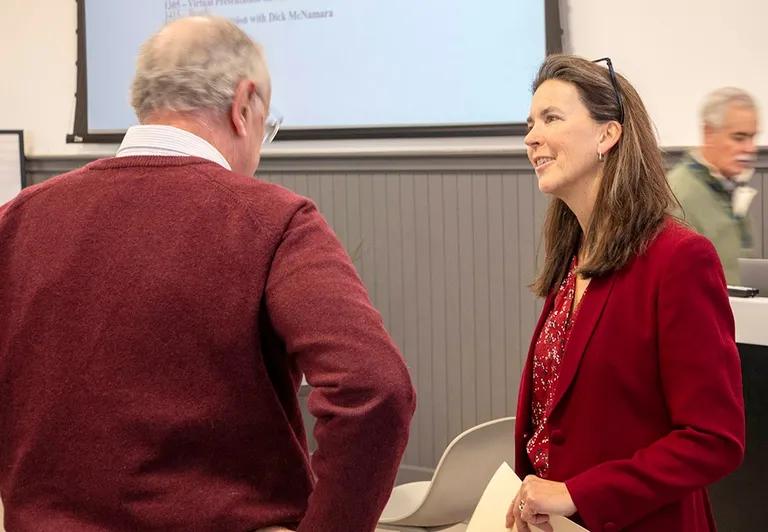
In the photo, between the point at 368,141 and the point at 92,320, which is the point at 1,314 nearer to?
the point at 92,320

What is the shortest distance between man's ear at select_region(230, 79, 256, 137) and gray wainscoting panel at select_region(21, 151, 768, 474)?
2886mm

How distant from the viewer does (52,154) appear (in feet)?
17.7

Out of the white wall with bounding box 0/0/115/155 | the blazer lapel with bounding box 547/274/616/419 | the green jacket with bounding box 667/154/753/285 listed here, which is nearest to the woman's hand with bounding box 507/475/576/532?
the blazer lapel with bounding box 547/274/616/419

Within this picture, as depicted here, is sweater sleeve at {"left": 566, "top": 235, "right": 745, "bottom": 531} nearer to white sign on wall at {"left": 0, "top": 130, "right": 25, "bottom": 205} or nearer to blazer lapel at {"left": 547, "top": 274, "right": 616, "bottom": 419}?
blazer lapel at {"left": 547, "top": 274, "right": 616, "bottom": 419}

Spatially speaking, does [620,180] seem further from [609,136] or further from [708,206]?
[708,206]

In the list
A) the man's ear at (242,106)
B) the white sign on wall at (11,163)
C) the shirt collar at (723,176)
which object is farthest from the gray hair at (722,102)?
the white sign on wall at (11,163)

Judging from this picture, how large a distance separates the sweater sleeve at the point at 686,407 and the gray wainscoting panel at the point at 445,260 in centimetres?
263

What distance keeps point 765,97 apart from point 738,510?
5.55 ft

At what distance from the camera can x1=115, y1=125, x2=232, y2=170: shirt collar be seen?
137 centimetres

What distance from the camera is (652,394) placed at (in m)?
1.62

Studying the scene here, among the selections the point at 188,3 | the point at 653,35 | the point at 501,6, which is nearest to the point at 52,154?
the point at 188,3

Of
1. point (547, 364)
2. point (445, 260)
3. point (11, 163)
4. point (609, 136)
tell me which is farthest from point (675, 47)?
point (11, 163)

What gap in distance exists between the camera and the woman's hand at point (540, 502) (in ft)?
5.32

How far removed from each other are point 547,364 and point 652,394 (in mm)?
220
